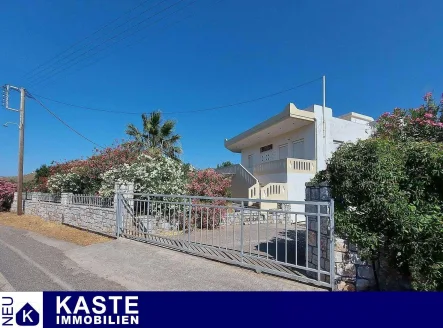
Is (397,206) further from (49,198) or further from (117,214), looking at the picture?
(49,198)

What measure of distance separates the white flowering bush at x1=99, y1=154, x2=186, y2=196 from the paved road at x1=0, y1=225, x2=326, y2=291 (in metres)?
2.69

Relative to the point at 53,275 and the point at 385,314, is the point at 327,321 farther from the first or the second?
the point at 53,275

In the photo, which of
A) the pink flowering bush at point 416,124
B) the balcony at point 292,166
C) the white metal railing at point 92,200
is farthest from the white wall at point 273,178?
the white metal railing at point 92,200

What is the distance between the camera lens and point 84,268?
541 centimetres

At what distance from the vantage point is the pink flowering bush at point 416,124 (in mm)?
7766

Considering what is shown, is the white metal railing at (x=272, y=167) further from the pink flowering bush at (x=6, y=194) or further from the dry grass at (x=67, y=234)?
the pink flowering bush at (x=6, y=194)

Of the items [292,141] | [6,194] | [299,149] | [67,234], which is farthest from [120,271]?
[6,194]

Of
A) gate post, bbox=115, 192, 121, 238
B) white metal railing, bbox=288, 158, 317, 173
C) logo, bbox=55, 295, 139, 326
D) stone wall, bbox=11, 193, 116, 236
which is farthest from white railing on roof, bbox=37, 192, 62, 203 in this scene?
white metal railing, bbox=288, 158, 317, 173

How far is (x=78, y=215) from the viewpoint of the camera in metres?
10.5

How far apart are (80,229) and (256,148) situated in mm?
14796

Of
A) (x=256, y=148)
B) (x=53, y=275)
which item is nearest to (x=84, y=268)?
(x=53, y=275)

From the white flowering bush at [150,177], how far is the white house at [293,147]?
16.6 ft

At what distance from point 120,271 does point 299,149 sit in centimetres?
1349

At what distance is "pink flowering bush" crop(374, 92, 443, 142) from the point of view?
7766mm
